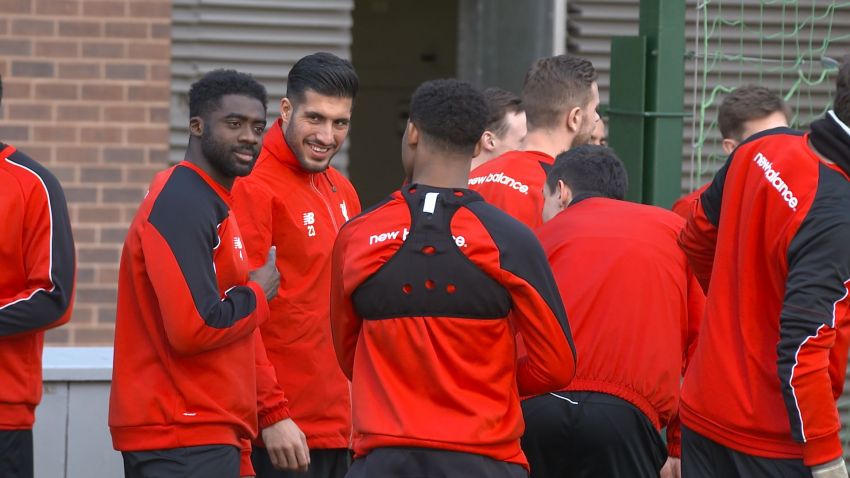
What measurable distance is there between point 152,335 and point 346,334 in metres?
0.61

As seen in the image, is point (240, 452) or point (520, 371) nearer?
point (520, 371)

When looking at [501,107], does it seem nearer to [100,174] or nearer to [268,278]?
[100,174]

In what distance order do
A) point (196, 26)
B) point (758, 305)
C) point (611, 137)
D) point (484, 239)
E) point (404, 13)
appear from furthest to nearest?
point (404, 13) < point (196, 26) < point (611, 137) < point (758, 305) < point (484, 239)

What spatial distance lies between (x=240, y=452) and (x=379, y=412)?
0.84m

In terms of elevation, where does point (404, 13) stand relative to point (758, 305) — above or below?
above

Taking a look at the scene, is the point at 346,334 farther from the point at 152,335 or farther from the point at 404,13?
the point at 404,13

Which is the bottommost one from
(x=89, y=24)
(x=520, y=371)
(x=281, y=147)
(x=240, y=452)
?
(x=240, y=452)

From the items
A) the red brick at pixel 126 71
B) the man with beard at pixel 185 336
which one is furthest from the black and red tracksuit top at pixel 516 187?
the red brick at pixel 126 71

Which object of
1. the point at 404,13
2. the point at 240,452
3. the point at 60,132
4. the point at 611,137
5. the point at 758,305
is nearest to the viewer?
the point at 758,305

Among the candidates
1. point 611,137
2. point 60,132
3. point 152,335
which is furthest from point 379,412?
point 60,132

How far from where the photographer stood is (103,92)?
6.69m

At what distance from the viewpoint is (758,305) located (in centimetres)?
379

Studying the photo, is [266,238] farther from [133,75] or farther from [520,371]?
[133,75]

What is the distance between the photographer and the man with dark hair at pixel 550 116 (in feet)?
17.3
